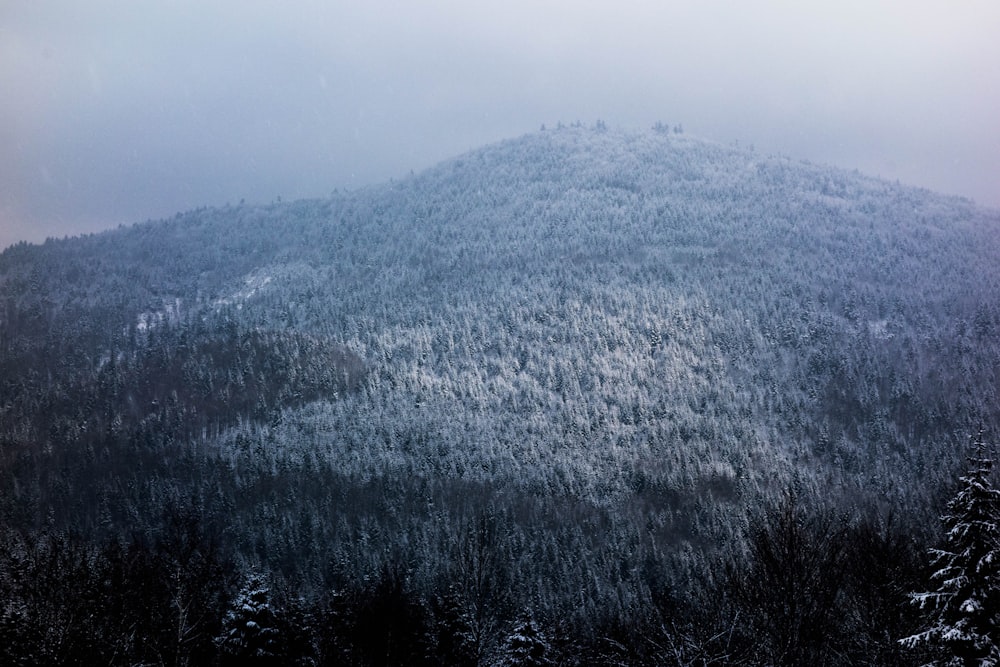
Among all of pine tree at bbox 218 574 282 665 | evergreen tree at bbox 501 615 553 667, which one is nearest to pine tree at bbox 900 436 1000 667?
evergreen tree at bbox 501 615 553 667

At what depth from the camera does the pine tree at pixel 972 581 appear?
17.0 metres

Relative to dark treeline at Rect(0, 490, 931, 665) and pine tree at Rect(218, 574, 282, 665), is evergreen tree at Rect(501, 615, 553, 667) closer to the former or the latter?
dark treeline at Rect(0, 490, 931, 665)

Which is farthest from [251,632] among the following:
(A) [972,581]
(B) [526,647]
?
(A) [972,581]

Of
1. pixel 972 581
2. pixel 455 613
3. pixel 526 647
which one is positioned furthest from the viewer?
pixel 455 613

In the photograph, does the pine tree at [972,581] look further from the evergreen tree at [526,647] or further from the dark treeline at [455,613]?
the evergreen tree at [526,647]

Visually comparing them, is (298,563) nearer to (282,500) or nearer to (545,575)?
(282,500)

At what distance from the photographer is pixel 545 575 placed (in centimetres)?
12475

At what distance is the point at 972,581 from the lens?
1714 cm

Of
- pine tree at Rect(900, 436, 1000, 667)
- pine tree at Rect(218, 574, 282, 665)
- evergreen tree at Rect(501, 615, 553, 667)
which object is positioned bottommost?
evergreen tree at Rect(501, 615, 553, 667)

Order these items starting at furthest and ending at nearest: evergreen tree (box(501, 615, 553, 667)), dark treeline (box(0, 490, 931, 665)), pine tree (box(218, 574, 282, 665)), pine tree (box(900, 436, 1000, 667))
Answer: evergreen tree (box(501, 615, 553, 667)) < pine tree (box(218, 574, 282, 665)) < dark treeline (box(0, 490, 931, 665)) < pine tree (box(900, 436, 1000, 667))

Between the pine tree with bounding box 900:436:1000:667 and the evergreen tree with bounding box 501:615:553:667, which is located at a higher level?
the pine tree with bounding box 900:436:1000:667

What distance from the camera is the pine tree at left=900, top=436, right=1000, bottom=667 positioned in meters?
17.0

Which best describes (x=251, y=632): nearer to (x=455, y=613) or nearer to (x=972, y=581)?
(x=455, y=613)

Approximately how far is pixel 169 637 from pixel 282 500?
405ft
